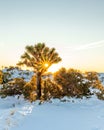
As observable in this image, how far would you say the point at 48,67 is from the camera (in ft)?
102

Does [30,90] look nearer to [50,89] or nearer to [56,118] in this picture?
[50,89]

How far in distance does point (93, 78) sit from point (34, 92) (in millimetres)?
7540

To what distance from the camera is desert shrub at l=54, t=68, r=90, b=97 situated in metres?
31.9

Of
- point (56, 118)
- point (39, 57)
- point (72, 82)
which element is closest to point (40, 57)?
point (39, 57)

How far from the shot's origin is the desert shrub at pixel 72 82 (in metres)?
31.9

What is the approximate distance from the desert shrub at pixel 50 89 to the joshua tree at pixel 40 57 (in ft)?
3.45

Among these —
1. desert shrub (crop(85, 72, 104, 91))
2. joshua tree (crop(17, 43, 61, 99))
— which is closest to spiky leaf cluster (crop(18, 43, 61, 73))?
joshua tree (crop(17, 43, 61, 99))

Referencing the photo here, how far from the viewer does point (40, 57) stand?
99.8ft

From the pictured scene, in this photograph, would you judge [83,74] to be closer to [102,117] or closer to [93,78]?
[93,78]

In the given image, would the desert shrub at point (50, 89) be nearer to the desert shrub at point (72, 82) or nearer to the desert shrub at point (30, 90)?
the desert shrub at point (72, 82)

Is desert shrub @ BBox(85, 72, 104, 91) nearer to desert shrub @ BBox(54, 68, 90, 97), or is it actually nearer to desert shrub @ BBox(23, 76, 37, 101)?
desert shrub @ BBox(54, 68, 90, 97)

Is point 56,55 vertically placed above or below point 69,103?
above

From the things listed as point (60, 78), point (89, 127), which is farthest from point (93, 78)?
point (89, 127)

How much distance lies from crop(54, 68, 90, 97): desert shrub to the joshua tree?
2.86m
